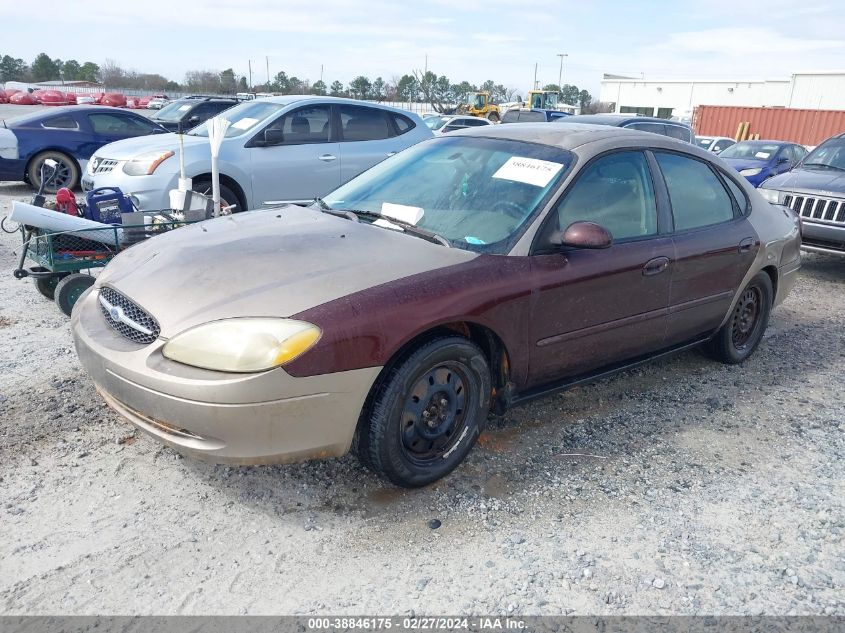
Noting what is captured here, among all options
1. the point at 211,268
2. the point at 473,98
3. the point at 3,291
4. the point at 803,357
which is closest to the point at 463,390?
the point at 211,268

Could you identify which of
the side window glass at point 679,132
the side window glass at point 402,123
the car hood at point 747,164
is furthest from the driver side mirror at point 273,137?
the car hood at point 747,164

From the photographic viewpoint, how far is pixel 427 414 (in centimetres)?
297

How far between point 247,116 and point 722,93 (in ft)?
155

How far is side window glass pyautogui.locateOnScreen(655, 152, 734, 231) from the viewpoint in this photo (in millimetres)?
3896

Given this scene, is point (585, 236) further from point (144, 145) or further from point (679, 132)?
point (679, 132)

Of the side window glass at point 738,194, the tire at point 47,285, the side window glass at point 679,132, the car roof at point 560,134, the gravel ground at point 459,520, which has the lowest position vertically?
the gravel ground at point 459,520

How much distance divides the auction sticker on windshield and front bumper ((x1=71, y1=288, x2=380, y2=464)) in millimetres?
1412

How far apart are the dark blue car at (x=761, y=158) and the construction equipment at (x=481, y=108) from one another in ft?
80.9

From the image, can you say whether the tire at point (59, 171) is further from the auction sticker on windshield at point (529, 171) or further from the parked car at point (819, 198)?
the parked car at point (819, 198)

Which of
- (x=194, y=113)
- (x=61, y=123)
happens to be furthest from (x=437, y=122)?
(x=61, y=123)

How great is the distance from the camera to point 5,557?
2.48 m

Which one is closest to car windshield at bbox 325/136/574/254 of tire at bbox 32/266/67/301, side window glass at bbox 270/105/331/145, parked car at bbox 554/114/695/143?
tire at bbox 32/266/67/301

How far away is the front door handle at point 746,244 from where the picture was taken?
4.25 meters

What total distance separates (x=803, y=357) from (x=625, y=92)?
54388 millimetres
